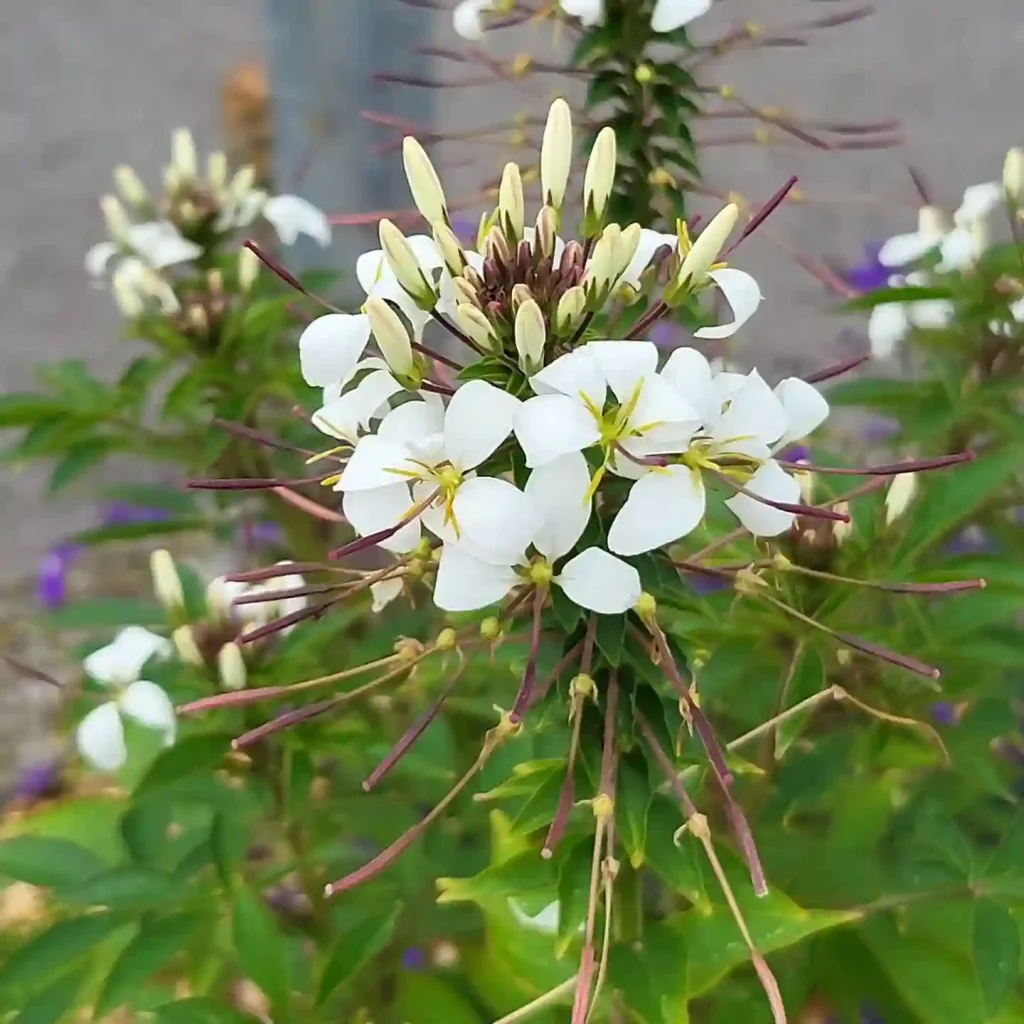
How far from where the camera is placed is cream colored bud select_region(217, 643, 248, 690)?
64 centimetres

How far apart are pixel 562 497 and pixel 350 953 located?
350mm

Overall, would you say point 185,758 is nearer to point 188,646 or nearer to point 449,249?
point 188,646

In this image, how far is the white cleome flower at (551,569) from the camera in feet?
1.31

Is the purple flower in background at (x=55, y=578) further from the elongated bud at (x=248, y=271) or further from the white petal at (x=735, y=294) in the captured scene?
the white petal at (x=735, y=294)

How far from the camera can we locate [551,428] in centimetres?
38

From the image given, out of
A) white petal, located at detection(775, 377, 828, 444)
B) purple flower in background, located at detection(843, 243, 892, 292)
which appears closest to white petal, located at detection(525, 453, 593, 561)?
white petal, located at detection(775, 377, 828, 444)

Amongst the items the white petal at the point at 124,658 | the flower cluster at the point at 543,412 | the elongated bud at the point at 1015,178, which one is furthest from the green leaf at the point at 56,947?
the elongated bud at the point at 1015,178

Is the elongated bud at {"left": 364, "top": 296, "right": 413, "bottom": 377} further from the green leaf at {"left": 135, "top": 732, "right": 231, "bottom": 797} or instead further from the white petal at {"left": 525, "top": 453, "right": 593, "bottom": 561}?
the green leaf at {"left": 135, "top": 732, "right": 231, "bottom": 797}

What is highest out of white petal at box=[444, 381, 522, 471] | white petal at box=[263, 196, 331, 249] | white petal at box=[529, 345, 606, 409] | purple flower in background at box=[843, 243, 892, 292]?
white petal at box=[529, 345, 606, 409]

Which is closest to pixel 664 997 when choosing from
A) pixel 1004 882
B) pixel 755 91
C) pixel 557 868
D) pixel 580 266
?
pixel 557 868

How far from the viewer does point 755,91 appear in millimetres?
1724

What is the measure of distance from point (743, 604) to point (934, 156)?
4.44 feet

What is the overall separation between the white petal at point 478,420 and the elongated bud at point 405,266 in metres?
0.06

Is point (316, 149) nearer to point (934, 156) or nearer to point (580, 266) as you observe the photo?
point (580, 266)
